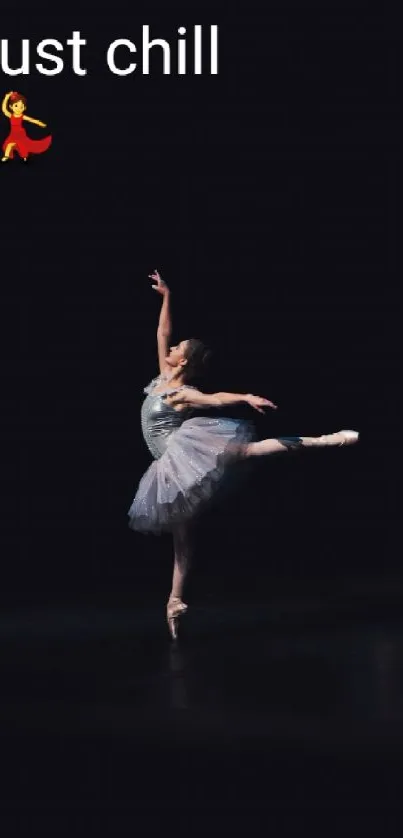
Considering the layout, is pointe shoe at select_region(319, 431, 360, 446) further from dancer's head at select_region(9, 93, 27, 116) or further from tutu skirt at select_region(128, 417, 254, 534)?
dancer's head at select_region(9, 93, 27, 116)

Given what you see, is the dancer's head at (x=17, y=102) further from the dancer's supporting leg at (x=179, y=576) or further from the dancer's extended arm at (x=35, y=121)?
the dancer's supporting leg at (x=179, y=576)

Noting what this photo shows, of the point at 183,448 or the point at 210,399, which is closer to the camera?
the point at 210,399

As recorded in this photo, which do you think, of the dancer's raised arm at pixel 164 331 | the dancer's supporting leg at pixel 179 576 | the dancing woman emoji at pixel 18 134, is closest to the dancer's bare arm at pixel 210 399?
the dancer's raised arm at pixel 164 331

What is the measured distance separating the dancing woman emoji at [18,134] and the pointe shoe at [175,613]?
9.17 ft

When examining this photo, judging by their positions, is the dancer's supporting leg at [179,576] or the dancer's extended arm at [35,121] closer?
the dancer's supporting leg at [179,576]

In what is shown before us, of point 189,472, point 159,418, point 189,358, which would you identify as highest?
point 189,358

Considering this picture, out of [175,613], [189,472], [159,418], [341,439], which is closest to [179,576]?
[175,613]

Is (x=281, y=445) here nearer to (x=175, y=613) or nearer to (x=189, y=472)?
(x=189, y=472)

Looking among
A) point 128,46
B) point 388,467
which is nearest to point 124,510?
point 388,467

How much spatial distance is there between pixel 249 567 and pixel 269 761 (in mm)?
3888

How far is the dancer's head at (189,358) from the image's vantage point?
197 inches

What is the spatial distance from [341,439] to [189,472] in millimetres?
597

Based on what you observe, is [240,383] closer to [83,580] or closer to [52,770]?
[83,580]

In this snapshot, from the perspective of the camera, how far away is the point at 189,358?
5.00 meters
